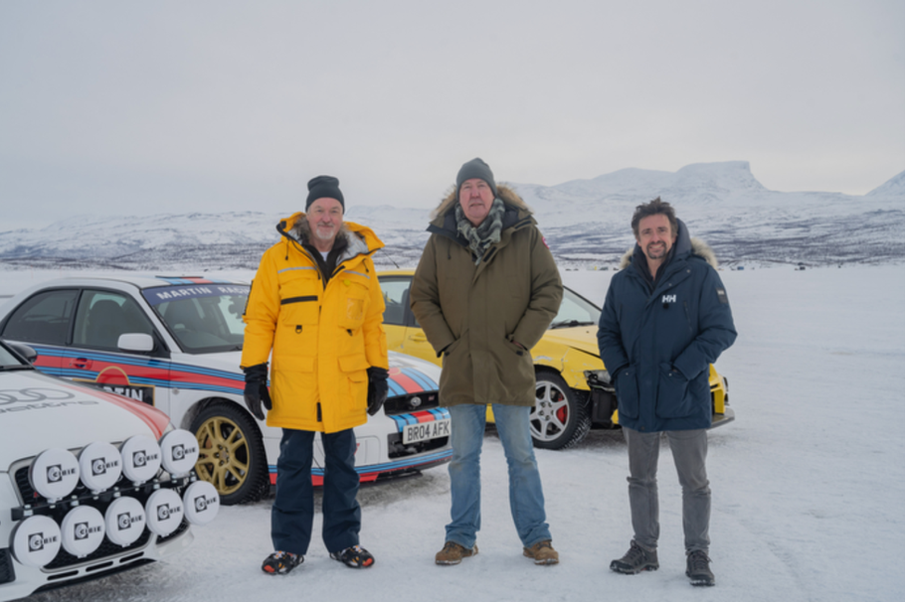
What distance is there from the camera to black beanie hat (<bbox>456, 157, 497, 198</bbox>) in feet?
11.8

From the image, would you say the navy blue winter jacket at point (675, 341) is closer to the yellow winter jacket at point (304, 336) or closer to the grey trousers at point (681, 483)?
the grey trousers at point (681, 483)

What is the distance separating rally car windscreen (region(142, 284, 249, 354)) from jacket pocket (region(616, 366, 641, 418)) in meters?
2.75

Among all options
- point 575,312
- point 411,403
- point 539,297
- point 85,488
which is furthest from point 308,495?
point 575,312

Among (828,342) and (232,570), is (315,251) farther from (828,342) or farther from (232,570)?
(828,342)

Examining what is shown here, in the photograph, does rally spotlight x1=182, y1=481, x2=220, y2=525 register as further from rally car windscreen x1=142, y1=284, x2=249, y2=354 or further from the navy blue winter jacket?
the navy blue winter jacket

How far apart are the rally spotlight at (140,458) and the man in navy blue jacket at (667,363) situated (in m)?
2.20

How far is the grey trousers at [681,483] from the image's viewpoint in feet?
10.7

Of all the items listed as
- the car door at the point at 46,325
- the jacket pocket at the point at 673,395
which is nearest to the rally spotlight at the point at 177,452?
the jacket pocket at the point at 673,395

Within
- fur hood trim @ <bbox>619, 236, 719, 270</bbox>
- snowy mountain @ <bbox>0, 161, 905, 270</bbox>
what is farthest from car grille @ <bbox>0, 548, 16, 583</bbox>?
snowy mountain @ <bbox>0, 161, 905, 270</bbox>

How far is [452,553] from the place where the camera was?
346 centimetres

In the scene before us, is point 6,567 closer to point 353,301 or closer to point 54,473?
point 54,473

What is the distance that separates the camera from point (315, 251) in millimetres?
3531

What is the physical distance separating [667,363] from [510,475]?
100cm

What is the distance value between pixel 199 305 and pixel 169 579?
2.34m
